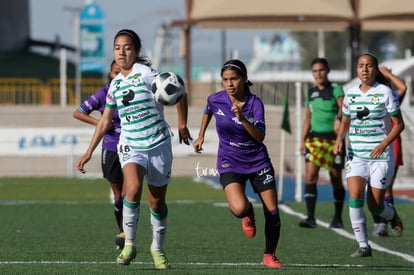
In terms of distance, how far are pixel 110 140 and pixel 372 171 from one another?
3.03 meters

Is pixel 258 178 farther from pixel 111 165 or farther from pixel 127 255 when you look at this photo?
pixel 111 165

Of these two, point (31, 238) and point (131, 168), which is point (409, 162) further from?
point (131, 168)

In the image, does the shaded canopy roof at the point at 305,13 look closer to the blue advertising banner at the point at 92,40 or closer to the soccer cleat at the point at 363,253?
the blue advertising banner at the point at 92,40

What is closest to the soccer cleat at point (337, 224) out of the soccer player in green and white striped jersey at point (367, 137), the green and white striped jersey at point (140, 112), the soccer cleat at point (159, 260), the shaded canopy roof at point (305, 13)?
the soccer player in green and white striped jersey at point (367, 137)

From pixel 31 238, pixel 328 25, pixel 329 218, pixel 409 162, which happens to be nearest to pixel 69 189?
pixel 409 162

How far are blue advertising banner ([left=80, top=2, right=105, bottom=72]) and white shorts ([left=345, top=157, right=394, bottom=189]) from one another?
3621cm

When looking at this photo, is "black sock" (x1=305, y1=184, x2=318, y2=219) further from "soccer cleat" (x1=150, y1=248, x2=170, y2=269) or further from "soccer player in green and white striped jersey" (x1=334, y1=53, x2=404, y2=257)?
"soccer cleat" (x1=150, y1=248, x2=170, y2=269)

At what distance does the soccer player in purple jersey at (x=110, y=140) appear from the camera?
46.3 ft

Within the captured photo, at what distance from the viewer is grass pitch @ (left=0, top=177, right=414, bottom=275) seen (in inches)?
470

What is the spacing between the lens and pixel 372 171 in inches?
529

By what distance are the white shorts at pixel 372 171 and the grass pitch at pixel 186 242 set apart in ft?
2.55

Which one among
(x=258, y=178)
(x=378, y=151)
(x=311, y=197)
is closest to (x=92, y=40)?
(x=311, y=197)

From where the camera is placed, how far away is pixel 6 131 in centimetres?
3334

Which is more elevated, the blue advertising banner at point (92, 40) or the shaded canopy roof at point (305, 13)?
the shaded canopy roof at point (305, 13)
